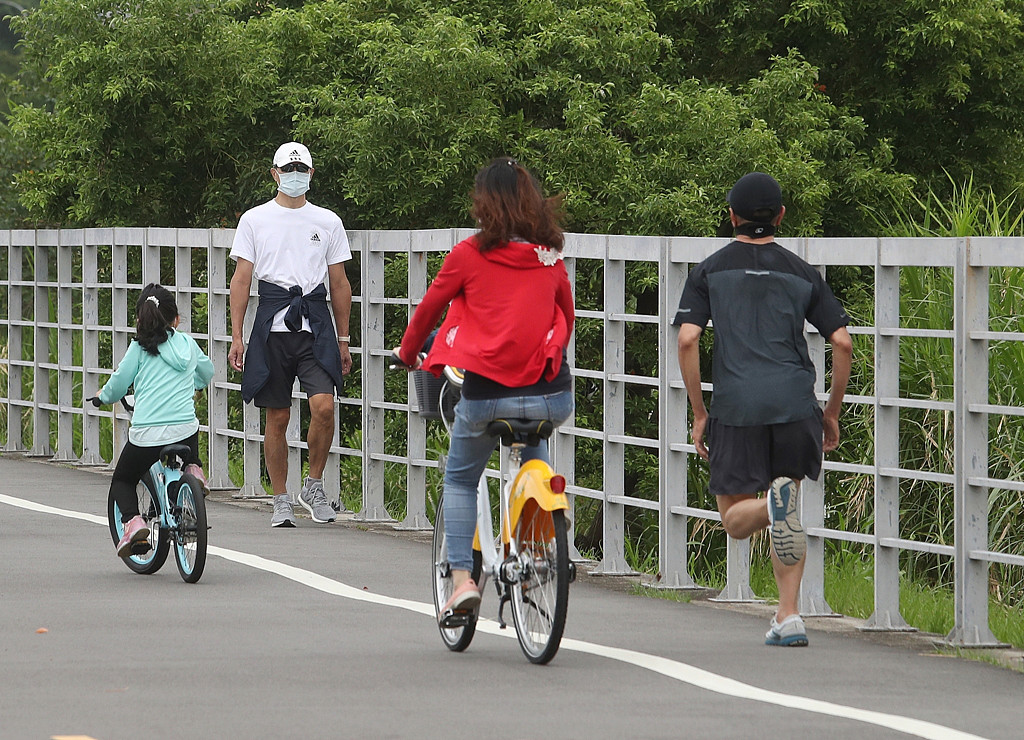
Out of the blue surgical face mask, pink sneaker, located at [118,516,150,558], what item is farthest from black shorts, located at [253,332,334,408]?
pink sneaker, located at [118,516,150,558]

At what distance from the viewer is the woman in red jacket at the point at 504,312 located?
24.9 ft

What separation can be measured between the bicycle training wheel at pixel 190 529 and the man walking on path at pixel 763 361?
2.68 metres

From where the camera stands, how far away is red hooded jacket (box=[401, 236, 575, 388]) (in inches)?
299

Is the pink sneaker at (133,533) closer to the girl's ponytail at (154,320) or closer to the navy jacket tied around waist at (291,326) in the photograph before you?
the girl's ponytail at (154,320)

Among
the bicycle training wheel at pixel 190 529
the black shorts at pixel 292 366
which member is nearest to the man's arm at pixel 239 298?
the black shorts at pixel 292 366

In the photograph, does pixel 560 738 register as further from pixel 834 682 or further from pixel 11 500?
pixel 11 500

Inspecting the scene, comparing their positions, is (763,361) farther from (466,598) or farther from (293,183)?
(293,183)

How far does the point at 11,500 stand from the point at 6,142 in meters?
14.9

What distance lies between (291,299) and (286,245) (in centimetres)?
32

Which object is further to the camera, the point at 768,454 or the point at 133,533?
the point at 133,533

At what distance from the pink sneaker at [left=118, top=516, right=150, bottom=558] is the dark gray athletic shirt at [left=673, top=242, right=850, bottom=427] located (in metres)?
3.29

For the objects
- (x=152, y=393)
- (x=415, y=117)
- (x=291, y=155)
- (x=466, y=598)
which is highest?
(x=415, y=117)

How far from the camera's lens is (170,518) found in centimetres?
1012

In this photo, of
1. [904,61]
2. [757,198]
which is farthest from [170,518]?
[904,61]
